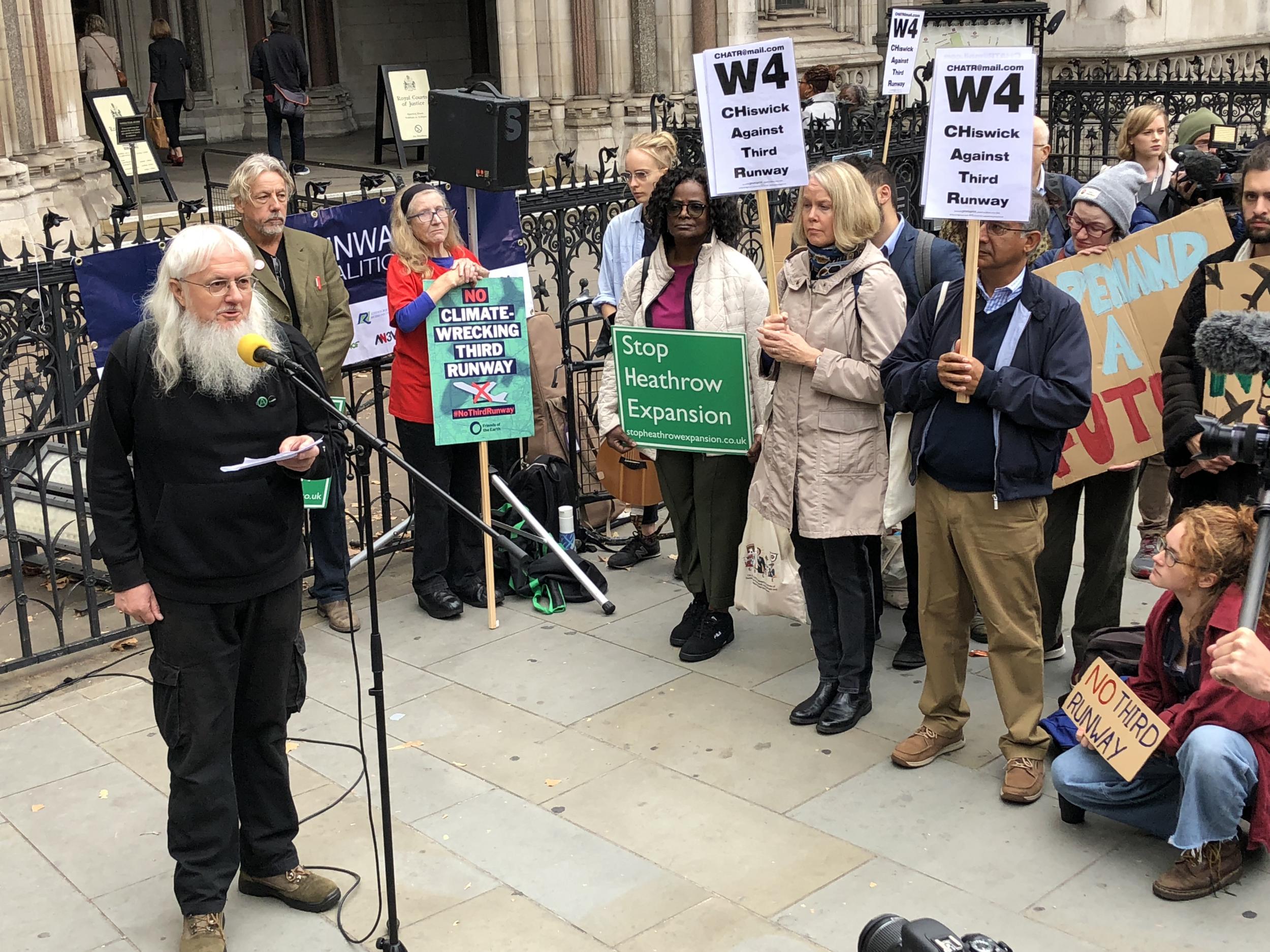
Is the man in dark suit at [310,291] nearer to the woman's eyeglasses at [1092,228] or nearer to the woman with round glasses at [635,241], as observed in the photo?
the woman with round glasses at [635,241]

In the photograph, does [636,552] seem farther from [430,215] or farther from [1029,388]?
[1029,388]

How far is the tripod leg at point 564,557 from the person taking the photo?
7293 mm

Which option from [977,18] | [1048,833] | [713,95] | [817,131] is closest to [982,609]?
[1048,833]

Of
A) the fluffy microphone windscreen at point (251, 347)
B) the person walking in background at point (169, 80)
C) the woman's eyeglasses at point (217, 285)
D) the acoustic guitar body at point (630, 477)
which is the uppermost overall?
the person walking in background at point (169, 80)

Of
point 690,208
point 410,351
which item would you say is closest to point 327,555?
point 410,351

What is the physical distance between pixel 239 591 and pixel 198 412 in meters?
0.55

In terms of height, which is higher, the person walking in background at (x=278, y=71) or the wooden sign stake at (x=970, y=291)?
the person walking in background at (x=278, y=71)

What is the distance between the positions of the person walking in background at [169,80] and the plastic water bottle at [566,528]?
52.7 feet

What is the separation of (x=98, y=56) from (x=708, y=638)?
649 inches

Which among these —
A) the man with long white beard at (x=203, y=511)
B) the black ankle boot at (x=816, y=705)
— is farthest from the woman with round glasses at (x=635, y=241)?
the man with long white beard at (x=203, y=511)

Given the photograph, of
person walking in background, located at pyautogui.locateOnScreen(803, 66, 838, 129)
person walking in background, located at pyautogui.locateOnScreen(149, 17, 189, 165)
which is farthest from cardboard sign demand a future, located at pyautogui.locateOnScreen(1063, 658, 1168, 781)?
person walking in background, located at pyautogui.locateOnScreen(149, 17, 189, 165)

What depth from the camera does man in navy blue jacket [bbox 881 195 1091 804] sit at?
16.3 feet

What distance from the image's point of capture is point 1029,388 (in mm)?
4906

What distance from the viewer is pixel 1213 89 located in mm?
16562
